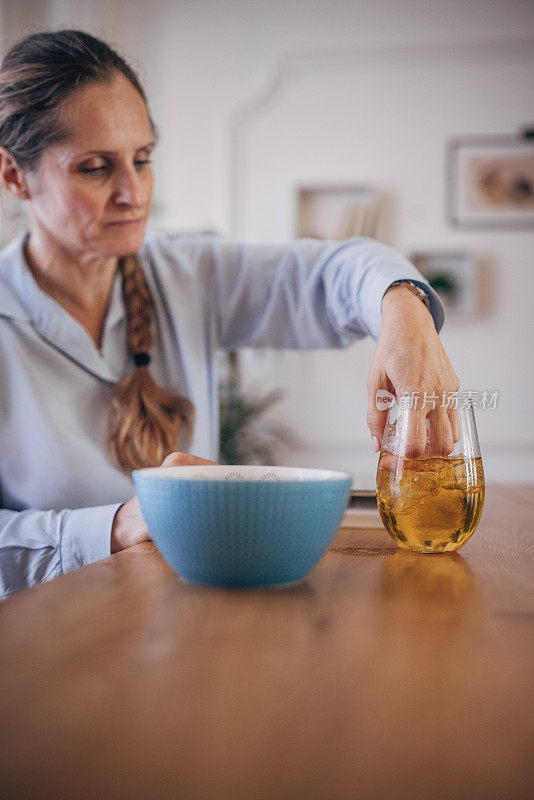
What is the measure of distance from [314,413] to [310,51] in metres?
1.80

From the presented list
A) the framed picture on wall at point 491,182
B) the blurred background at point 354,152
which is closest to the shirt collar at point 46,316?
the blurred background at point 354,152

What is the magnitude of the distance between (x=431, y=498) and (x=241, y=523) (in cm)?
19

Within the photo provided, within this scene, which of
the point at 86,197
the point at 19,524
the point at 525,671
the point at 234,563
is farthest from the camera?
the point at 86,197

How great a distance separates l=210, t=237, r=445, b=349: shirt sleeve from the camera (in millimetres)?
1214

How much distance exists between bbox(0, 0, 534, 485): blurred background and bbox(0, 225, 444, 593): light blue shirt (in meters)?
2.08

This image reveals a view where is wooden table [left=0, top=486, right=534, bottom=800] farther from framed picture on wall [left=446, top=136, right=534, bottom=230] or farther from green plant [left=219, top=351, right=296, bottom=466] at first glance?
framed picture on wall [left=446, top=136, right=534, bottom=230]

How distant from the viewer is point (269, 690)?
12.8 inches

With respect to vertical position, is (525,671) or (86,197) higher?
(86,197)

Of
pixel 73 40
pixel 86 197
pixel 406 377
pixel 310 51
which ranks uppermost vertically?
pixel 310 51

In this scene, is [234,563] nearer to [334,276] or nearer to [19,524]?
[19,524]

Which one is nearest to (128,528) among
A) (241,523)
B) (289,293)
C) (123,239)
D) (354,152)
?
(241,523)

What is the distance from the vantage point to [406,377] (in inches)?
29.4

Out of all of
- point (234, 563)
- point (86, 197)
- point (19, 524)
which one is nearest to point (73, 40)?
point (86, 197)

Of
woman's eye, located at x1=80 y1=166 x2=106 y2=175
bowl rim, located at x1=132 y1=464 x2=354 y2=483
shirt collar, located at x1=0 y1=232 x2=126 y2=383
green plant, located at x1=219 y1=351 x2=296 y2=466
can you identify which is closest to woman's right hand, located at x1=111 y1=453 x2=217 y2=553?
bowl rim, located at x1=132 y1=464 x2=354 y2=483
